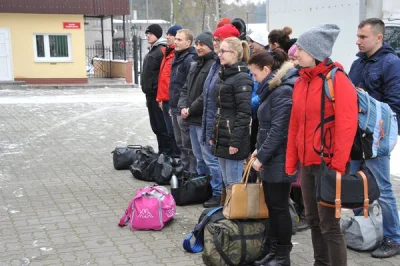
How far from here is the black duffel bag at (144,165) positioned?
6.48m

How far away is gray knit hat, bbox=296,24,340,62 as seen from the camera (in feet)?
10.1

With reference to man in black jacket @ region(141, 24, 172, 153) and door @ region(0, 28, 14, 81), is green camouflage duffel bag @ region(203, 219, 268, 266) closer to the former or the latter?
man in black jacket @ region(141, 24, 172, 153)

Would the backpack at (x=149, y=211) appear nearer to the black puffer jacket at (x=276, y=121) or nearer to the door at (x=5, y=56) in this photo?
the black puffer jacket at (x=276, y=121)

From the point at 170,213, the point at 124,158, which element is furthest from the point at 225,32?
the point at 124,158

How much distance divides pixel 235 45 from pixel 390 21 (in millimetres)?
4930

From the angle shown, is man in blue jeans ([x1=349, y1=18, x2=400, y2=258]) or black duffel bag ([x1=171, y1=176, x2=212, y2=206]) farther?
black duffel bag ([x1=171, y1=176, x2=212, y2=206])

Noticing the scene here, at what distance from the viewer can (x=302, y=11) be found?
887 centimetres

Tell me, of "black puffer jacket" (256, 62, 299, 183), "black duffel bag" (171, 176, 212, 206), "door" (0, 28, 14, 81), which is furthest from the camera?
"door" (0, 28, 14, 81)

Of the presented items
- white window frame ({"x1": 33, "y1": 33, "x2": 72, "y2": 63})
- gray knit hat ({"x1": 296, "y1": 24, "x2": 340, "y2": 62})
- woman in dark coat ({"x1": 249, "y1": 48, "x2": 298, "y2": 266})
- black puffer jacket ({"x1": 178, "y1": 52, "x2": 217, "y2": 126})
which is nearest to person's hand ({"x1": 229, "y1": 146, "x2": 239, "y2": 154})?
woman in dark coat ({"x1": 249, "y1": 48, "x2": 298, "y2": 266})

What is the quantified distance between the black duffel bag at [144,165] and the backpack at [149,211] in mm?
1655

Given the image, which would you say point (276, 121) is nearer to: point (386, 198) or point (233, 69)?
point (233, 69)

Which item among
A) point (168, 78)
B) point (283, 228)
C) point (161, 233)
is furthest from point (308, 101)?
point (168, 78)

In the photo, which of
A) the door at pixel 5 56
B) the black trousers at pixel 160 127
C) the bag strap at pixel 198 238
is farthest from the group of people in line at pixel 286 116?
the door at pixel 5 56

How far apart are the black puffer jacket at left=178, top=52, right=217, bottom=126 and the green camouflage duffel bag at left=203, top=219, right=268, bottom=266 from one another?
1.78 m
